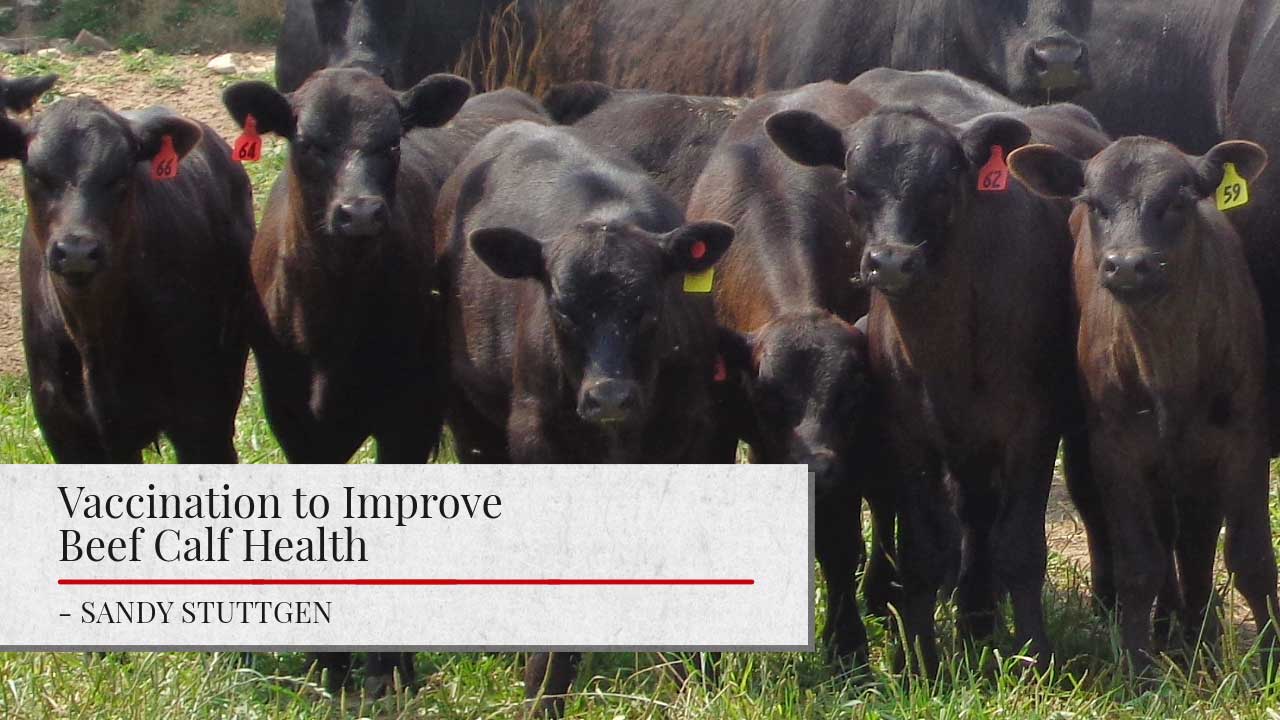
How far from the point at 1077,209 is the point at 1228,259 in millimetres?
554

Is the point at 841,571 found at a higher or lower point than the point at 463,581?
lower

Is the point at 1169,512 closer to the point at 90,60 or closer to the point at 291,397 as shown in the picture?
the point at 291,397

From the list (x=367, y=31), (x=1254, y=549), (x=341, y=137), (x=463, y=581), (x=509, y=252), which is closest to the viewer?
(x=463, y=581)

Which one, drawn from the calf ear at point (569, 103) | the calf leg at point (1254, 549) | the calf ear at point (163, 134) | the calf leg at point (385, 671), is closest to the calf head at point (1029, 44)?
the calf ear at point (569, 103)

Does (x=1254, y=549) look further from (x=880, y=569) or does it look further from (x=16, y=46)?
(x=16, y=46)

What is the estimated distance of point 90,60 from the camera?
15.2 meters

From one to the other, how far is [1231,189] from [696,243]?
1665mm

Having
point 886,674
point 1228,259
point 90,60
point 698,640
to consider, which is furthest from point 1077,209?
point 90,60

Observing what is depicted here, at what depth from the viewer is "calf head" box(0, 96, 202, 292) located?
623 cm

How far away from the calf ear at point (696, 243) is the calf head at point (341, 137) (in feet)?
3.22

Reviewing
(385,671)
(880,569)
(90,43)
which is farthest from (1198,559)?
(90,43)

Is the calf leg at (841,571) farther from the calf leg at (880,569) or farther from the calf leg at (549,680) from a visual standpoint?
the calf leg at (549,680)

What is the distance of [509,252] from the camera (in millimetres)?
6176

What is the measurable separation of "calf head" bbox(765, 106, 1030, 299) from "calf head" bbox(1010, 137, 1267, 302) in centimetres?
18
